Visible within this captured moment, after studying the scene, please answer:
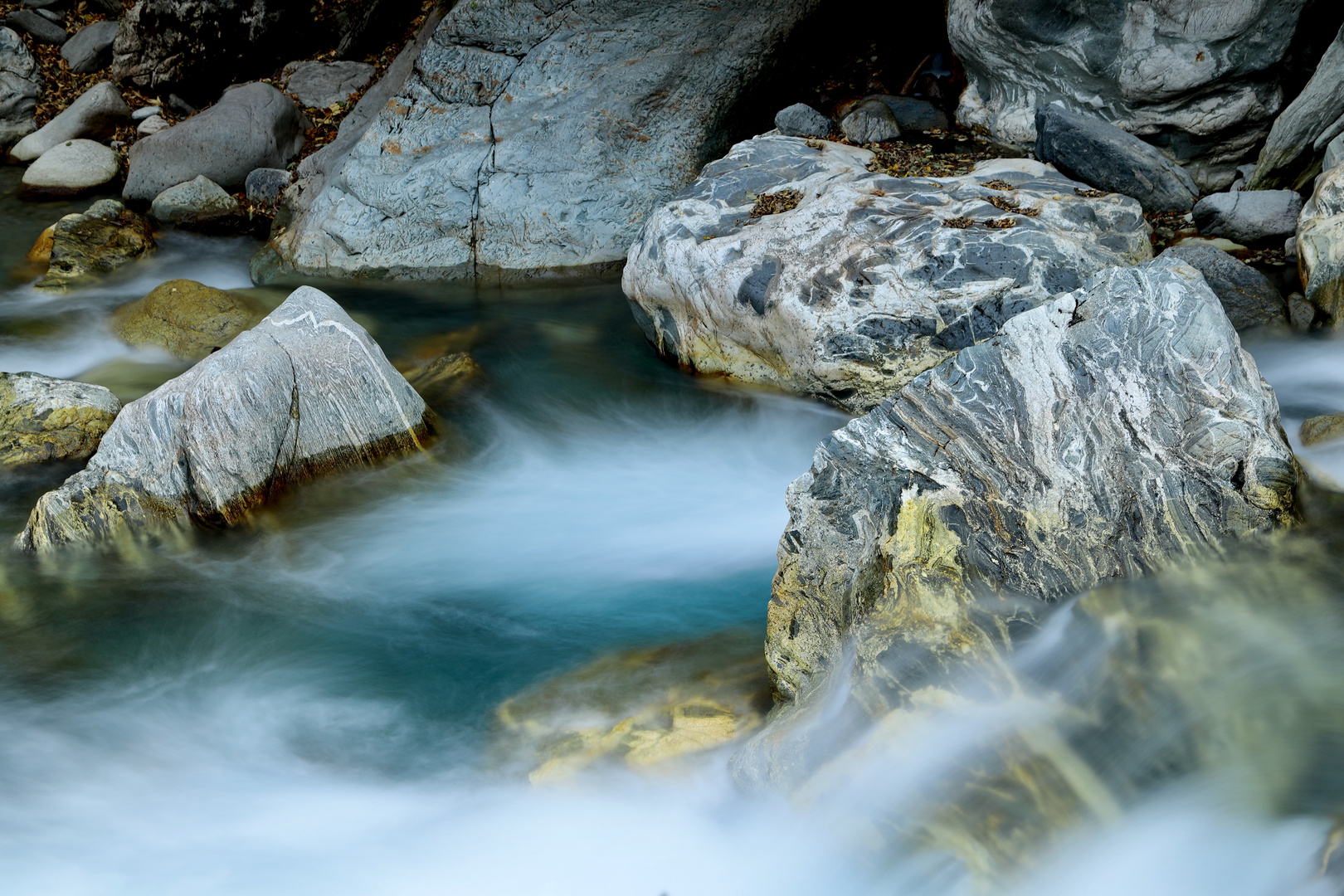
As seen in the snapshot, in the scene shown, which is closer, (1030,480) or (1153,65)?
(1030,480)

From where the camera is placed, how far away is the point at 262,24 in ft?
41.8

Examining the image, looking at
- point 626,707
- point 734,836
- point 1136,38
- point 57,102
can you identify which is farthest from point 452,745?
point 57,102

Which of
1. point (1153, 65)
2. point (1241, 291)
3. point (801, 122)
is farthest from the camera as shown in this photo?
point (801, 122)

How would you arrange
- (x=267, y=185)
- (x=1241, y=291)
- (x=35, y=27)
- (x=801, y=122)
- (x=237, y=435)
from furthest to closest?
(x=35, y=27) → (x=267, y=185) → (x=801, y=122) → (x=1241, y=291) → (x=237, y=435)

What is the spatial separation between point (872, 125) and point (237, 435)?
662cm

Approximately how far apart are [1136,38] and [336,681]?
8176 mm

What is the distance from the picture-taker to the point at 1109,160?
23.7 feet

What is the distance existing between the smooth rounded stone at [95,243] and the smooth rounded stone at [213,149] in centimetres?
91

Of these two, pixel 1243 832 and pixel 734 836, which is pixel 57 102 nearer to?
pixel 734 836

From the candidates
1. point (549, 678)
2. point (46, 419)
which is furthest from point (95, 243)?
point (549, 678)

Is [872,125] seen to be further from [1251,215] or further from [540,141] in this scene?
[1251,215]

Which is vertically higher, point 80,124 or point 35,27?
point 35,27

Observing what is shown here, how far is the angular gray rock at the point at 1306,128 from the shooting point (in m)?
7.07

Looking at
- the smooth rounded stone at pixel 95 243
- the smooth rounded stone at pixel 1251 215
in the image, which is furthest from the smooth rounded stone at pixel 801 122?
the smooth rounded stone at pixel 95 243
